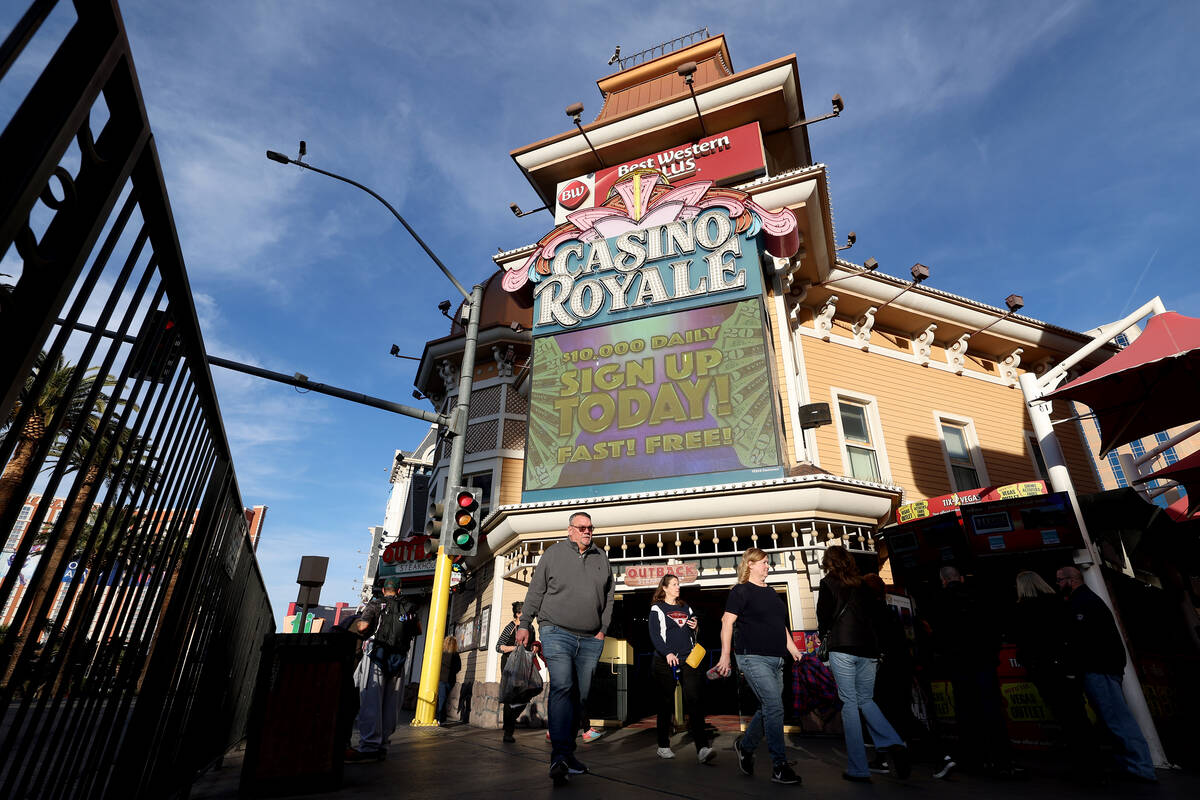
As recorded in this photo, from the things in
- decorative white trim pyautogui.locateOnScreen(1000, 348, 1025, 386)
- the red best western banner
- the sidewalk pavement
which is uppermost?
the red best western banner

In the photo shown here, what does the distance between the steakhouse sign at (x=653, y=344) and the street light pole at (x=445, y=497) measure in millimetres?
1908

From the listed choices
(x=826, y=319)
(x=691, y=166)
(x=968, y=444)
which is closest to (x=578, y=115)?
(x=691, y=166)

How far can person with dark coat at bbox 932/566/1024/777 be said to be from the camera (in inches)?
215

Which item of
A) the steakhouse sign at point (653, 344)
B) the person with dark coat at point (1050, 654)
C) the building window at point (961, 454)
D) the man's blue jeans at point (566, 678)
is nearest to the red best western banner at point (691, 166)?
the steakhouse sign at point (653, 344)

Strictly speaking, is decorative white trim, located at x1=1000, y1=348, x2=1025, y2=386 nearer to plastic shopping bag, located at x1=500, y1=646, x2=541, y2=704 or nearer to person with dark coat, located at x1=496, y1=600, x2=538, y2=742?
person with dark coat, located at x1=496, y1=600, x2=538, y2=742

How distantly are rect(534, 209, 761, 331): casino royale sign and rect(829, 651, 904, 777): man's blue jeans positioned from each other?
799 centimetres

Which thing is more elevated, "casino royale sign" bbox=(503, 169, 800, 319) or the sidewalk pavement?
"casino royale sign" bbox=(503, 169, 800, 319)

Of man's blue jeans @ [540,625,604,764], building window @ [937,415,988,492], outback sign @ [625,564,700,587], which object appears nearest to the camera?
man's blue jeans @ [540,625,604,764]

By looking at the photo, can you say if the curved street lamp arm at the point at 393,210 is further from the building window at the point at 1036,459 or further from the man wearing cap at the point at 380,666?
the building window at the point at 1036,459

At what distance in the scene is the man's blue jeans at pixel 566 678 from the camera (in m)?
4.50

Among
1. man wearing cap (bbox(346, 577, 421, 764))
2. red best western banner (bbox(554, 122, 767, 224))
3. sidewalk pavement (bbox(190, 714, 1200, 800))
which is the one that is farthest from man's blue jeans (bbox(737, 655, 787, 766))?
red best western banner (bbox(554, 122, 767, 224))

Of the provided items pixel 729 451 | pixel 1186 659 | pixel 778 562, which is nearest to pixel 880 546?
pixel 778 562

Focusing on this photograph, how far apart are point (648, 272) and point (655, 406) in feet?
10.1

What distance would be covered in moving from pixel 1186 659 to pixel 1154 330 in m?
4.02
